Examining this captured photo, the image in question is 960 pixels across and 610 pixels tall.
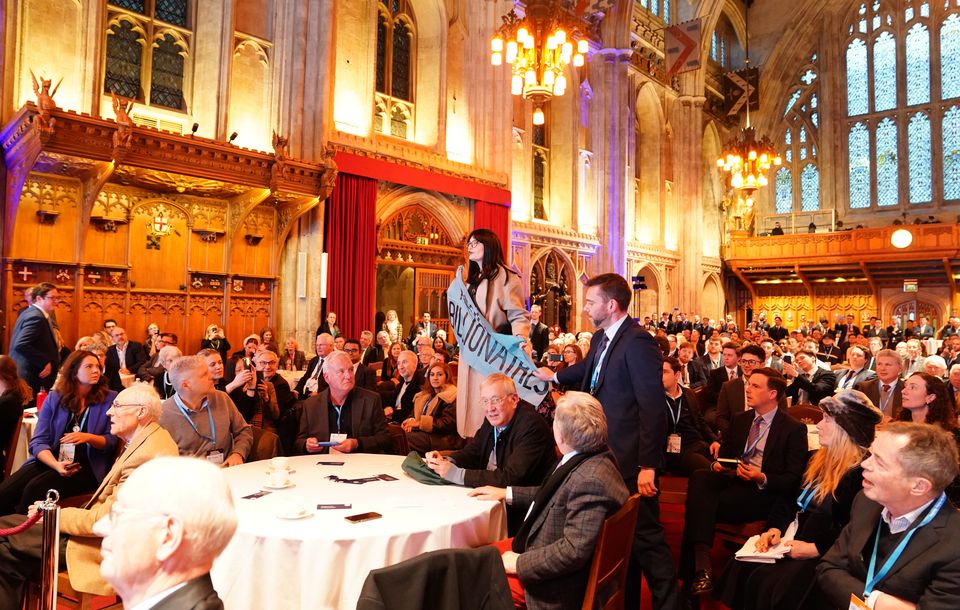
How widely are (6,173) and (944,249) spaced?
75.9 ft

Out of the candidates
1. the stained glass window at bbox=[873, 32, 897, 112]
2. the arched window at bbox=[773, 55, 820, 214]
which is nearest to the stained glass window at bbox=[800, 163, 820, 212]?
the arched window at bbox=[773, 55, 820, 214]

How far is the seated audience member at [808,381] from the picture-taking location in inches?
250

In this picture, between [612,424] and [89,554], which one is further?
[612,424]

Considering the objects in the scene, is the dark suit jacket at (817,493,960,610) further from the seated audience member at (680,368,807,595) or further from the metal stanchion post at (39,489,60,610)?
the metal stanchion post at (39,489,60,610)

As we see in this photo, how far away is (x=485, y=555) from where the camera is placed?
2.02 meters

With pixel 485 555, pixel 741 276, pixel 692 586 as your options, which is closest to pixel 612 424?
pixel 692 586

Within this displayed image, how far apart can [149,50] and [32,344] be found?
6.55 meters

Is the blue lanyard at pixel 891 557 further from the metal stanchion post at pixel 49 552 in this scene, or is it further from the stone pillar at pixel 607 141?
the stone pillar at pixel 607 141

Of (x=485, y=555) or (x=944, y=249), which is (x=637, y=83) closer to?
(x=944, y=249)

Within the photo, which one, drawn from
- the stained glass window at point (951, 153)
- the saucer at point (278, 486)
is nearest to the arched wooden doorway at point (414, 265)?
the saucer at point (278, 486)

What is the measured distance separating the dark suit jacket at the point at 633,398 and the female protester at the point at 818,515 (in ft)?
2.19

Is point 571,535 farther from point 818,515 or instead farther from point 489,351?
point 489,351

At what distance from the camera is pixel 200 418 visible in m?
3.81

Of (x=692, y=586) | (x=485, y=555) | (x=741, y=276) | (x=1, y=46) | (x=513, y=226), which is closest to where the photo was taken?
(x=485, y=555)
